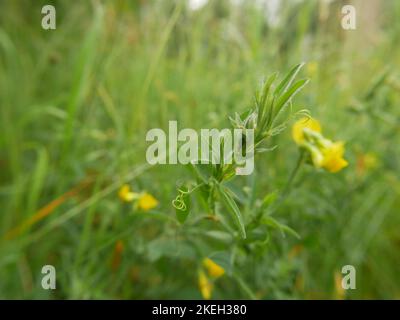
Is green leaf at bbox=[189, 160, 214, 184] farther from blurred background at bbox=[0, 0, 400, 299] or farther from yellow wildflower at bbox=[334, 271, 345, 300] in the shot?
yellow wildflower at bbox=[334, 271, 345, 300]

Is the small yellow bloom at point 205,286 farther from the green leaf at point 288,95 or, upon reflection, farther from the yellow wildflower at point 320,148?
the green leaf at point 288,95

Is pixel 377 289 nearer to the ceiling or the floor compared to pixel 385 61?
nearer to the floor

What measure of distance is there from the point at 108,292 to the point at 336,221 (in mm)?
542

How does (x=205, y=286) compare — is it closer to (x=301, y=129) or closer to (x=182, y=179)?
(x=182, y=179)

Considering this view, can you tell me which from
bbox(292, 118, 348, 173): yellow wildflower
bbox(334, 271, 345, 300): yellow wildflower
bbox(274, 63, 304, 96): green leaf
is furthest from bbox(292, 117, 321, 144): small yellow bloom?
bbox(334, 271, 345, 300): yellow wildflower

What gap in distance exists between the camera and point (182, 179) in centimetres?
96

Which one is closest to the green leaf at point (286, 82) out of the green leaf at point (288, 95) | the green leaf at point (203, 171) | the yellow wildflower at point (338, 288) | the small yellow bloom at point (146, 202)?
the green leaf at point (288, 95)

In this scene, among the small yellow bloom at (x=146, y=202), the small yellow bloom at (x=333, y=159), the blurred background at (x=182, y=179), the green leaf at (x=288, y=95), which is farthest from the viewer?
the blurred background at (x=182, y=179)

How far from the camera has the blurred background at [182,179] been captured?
100 centimetres

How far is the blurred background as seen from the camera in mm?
995

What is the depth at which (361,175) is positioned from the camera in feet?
4.06

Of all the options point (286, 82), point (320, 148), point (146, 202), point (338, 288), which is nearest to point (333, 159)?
point (320, 148)
